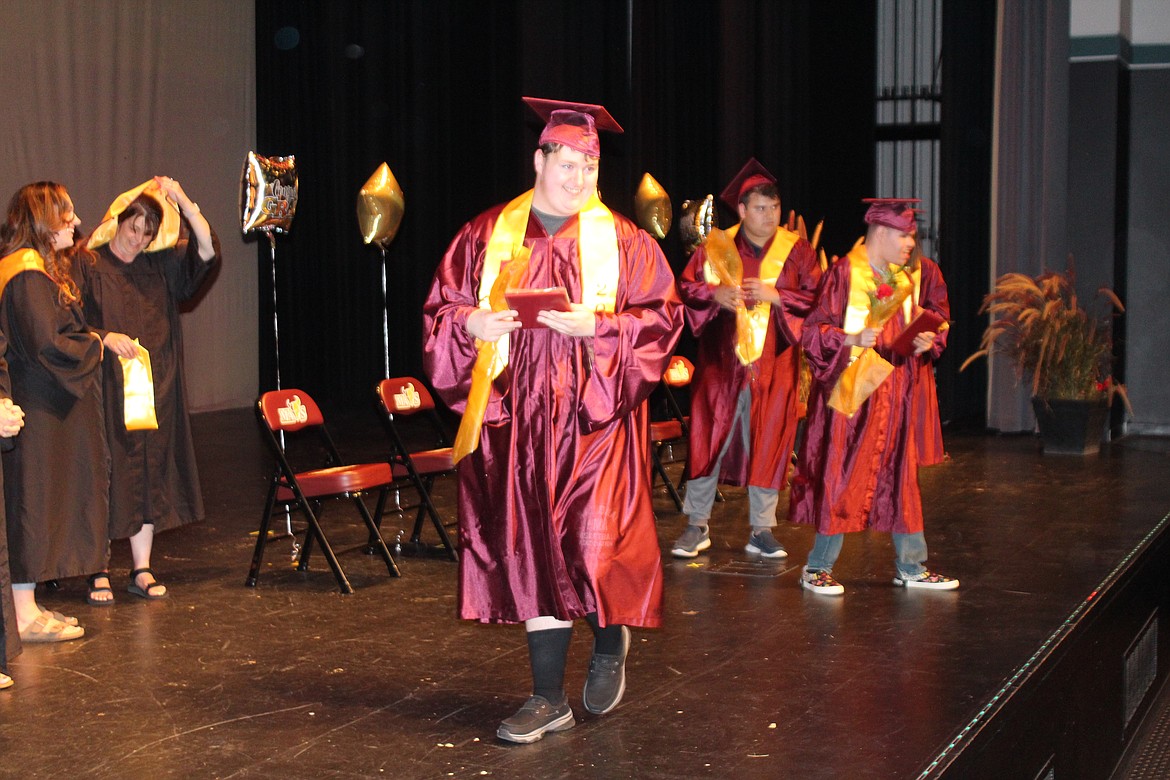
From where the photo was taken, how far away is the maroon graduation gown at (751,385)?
5633 millimetres

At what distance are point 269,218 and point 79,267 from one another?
1.41 metres

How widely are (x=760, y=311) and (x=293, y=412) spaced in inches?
79.5

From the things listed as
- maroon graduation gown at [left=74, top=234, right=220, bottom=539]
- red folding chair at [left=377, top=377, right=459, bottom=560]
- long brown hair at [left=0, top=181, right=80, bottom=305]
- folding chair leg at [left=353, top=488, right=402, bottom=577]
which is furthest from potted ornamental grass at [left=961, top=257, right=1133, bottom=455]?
long brown hair at [left=0, top=181, right=80, bottom=305]

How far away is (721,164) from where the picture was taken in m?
11.6

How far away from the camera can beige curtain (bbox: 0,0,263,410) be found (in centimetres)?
988

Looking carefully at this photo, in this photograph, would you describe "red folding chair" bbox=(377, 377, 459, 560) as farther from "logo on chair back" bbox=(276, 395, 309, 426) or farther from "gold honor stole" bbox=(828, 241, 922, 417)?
"gold honor stole" bbox=(828, 241, 922, 417)

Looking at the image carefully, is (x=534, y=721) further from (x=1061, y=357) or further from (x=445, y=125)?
(x=445, y=125)

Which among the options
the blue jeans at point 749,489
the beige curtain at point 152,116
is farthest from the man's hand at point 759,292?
the beige curtain at point 152,116

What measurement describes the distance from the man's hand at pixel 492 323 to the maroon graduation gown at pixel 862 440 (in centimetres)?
198

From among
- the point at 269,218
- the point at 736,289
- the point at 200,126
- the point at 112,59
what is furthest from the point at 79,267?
the point at 200,126

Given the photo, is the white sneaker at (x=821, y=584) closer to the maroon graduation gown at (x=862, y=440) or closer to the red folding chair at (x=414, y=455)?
the maroon graduation gown at (x=862, y=440)

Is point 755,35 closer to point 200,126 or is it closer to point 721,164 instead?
point 721,164

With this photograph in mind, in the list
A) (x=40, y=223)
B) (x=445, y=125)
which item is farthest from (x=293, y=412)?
(x=445, y=125)

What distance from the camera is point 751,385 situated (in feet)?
18.5
